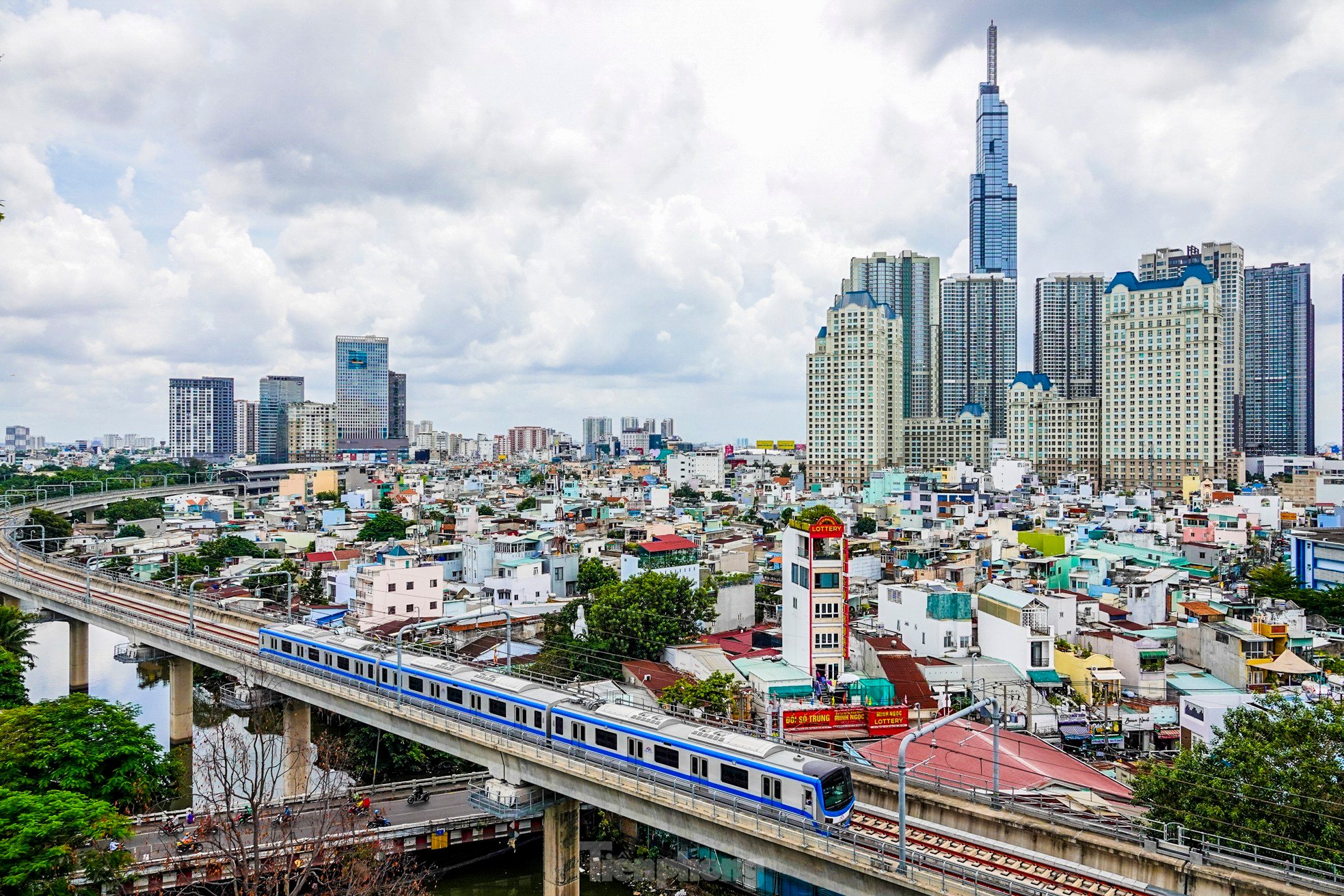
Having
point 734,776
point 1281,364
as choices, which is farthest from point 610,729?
point 1281,364

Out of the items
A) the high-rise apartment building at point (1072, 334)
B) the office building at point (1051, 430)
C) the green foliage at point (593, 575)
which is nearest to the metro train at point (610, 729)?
the green foliage at point (593, 575)

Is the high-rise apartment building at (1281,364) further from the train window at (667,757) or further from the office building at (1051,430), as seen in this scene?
the train window at (667,757)

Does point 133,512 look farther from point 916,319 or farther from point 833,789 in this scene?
A: point 916,319

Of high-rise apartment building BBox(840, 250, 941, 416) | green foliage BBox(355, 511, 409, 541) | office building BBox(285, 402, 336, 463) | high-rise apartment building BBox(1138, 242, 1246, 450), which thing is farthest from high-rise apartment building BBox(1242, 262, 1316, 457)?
office building BBox(285, 402, 336, 463)

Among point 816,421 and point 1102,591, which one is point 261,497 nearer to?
point 816,421

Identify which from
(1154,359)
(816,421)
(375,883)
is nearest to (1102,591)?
(375,883)
